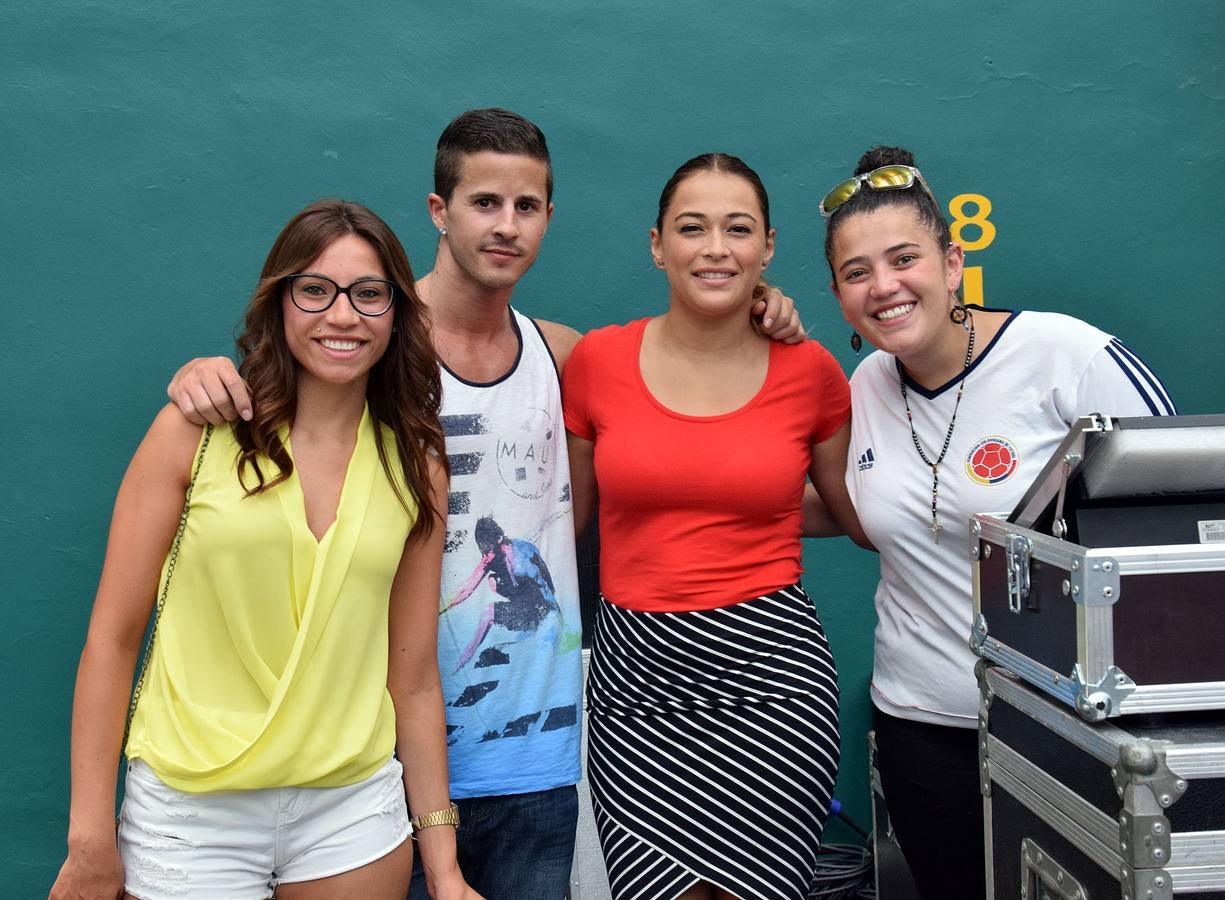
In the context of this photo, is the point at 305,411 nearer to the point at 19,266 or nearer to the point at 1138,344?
the point at 19,266

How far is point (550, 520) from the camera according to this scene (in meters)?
2.36

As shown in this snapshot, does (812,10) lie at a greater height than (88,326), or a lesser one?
greater

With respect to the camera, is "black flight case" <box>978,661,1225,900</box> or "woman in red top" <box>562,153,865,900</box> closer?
"black flight case" <box>978,661,1225,900</box>

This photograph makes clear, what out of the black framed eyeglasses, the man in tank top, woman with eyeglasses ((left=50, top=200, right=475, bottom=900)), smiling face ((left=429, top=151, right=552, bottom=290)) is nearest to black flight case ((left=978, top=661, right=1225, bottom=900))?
the man in tank top

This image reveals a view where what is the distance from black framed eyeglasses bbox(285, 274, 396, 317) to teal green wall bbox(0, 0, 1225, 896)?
131cm

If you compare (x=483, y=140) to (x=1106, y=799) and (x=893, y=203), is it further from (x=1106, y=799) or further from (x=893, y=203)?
(x=1106, y=799)

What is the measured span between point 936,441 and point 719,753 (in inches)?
31.3

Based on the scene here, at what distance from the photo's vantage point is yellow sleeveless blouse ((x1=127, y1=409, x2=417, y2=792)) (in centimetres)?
179

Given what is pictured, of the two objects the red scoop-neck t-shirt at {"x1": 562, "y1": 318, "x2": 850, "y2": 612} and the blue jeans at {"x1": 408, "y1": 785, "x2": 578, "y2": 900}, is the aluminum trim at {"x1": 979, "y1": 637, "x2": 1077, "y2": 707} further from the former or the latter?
the blue jeans at {"x1": 408, "y1": 785, "x2": 578, "y2": 900}

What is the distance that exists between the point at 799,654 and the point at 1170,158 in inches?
91.0

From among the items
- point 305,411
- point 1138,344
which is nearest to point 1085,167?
point 1138,344

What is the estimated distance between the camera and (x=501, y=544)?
7.48ft

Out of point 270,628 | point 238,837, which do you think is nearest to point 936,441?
point 270,628

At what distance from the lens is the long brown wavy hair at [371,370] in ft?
6.27
